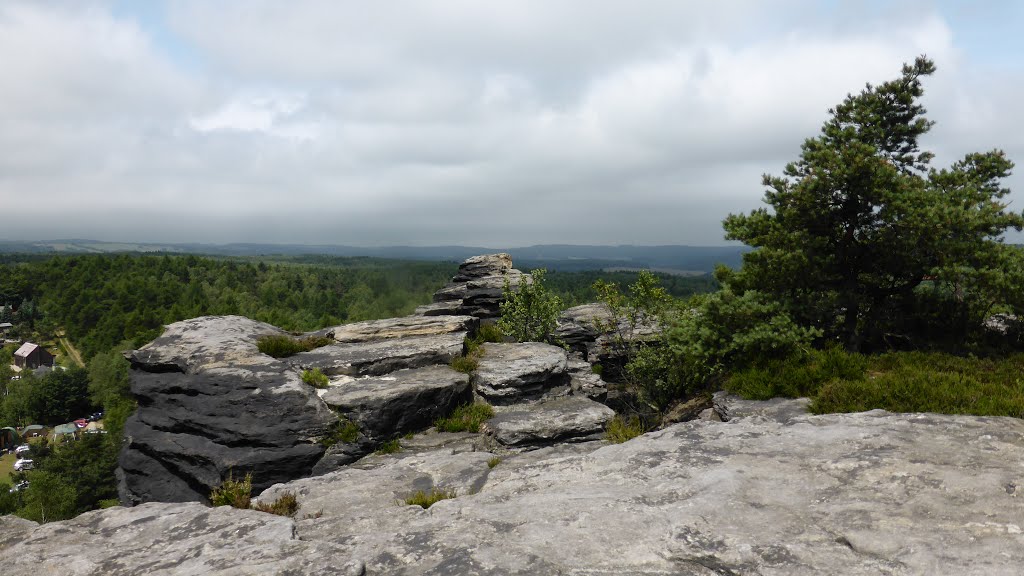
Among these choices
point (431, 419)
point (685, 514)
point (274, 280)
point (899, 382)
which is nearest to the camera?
point (685, 514)

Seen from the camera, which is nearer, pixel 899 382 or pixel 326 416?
pixel 899 382

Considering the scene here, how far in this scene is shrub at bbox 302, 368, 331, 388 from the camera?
14.3 meters

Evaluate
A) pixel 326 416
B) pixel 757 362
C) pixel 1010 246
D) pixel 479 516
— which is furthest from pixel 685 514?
pixel 1010 246

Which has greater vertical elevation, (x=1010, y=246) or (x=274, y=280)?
(x=1010, y=246)

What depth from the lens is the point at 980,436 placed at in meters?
7.59

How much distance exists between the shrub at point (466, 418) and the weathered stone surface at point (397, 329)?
5460 mm

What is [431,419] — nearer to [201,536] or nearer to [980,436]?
[201,536]

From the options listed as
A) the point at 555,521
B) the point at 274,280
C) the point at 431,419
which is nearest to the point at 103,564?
the point at 555,521

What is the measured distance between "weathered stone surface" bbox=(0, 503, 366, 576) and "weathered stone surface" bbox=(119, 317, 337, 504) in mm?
5078

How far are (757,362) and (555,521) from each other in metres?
10.3

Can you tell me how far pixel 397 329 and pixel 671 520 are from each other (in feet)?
51.1

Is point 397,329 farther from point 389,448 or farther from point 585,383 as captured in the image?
point 585,383

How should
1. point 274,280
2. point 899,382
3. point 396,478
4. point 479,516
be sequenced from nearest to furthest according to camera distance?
point 479,516
point 396,478
point 899,382
point 274,280

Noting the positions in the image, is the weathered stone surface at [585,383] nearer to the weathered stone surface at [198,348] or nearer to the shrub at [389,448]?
the shrub at [389,448]
